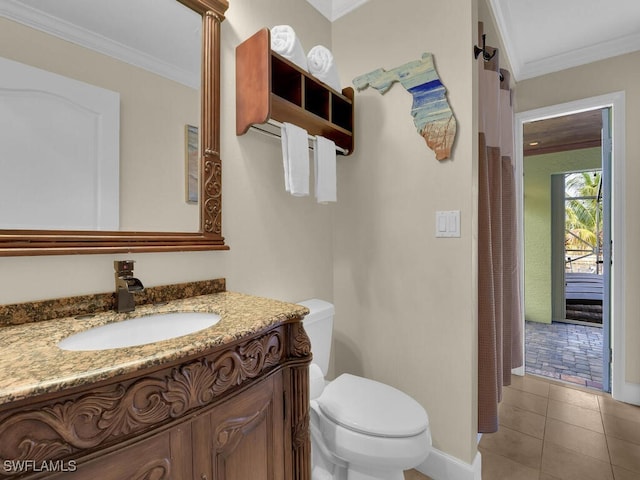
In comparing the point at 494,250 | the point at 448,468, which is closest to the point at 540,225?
the point at 494,250

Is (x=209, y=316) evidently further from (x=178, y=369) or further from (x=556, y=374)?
(x=556, y=374)

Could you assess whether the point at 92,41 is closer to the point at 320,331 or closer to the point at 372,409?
the point at 320,331

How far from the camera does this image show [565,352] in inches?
119

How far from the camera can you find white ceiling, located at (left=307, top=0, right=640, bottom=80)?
1.84 metres

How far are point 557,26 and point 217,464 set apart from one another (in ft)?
9.63

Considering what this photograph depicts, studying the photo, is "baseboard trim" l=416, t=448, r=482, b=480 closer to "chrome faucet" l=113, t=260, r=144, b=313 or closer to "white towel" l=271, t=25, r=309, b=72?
"chrome faucet" l=113, t=260, r=144, b=313

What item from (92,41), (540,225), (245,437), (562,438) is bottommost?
(562,438)

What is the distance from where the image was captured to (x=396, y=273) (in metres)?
1.63

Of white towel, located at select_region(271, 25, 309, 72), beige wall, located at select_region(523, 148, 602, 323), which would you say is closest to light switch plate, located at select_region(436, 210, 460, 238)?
white towel, located at select_region(271, 25, 309, 72)

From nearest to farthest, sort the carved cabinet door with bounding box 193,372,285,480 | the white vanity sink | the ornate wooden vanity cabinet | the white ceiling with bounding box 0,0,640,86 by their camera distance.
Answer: the ornate wooden vanity cabinet
the carved cabinet door with bounding box 193,372,285,480
the white vanity sink
the white ceiling with bounding box 0,0,640,86

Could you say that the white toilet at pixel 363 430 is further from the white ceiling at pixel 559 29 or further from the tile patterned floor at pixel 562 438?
the white ceiling at pixel 559 29

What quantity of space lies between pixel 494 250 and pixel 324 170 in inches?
40.7

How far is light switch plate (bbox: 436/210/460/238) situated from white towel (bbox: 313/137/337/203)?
52 cm

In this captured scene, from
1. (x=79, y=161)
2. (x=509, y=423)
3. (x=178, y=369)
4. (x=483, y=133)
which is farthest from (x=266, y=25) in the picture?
(x=509, y=423)
